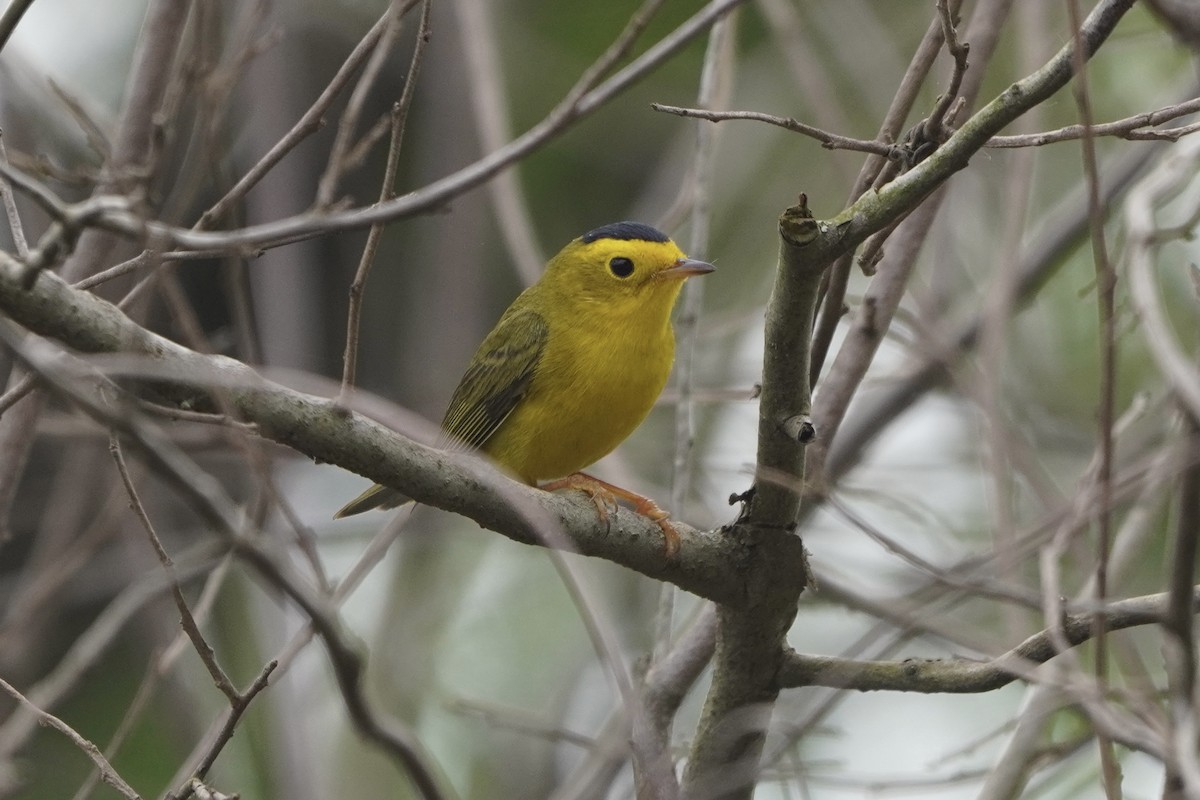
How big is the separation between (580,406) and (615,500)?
1.73ft

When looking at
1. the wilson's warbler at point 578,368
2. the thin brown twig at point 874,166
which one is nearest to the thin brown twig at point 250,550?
the thin brown twig at point 874,166

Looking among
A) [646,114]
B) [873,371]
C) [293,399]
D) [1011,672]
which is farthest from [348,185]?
[1011,672]

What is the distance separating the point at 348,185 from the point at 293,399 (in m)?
6.22

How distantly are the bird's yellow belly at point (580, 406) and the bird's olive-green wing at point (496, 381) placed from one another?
0.07m

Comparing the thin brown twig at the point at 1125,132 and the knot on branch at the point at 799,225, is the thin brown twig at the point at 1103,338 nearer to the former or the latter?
the thin brown twig at the point at 1125,132

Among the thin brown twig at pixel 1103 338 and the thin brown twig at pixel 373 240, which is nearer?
the thin brown twig at pixel 1103 338

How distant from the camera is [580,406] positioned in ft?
17.0

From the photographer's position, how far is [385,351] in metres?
10.0

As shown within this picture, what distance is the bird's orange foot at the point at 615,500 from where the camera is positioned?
3.72 metres

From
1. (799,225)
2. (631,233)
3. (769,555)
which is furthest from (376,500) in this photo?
(799,225)

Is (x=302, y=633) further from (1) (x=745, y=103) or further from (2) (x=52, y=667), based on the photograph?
(1) (x=745, y=103)

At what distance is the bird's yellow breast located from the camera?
5.18m

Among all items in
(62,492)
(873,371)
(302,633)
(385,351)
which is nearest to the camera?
(302,633)

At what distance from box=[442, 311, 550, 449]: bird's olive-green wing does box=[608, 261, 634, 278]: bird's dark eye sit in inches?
14.6
